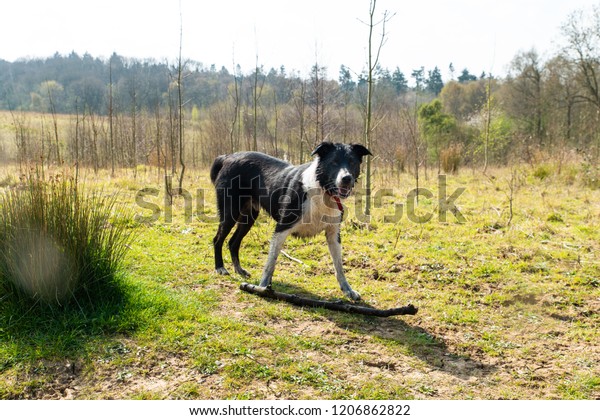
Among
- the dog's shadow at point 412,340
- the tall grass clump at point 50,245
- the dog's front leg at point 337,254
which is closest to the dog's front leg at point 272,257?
the dog's shadow at point 412,340

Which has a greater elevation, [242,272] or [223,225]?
[223,225]

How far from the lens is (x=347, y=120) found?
16.3m

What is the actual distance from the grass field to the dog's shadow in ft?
0.06

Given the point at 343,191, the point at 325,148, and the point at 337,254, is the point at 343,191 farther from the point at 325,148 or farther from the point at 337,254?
the point at 337,254

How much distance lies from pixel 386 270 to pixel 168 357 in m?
3.37

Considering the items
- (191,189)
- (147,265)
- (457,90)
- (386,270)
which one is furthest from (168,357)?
(457,90)

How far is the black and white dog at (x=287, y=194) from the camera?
4676 mm

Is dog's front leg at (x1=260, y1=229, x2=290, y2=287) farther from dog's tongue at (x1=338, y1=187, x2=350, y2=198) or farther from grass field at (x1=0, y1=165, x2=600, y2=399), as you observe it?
dog's tongue at (x1=338, y1=187, x2=350, y2=198)

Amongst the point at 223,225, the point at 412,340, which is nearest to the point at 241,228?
the point at 223,225

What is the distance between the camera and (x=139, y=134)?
22.8m

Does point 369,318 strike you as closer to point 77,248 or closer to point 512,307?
point 512,307

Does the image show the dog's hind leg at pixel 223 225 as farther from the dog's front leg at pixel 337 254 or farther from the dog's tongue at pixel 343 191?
the dog's tongue at pixel 343 191

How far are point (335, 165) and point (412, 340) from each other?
74.1 inches

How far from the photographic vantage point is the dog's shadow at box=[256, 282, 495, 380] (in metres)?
3.54
